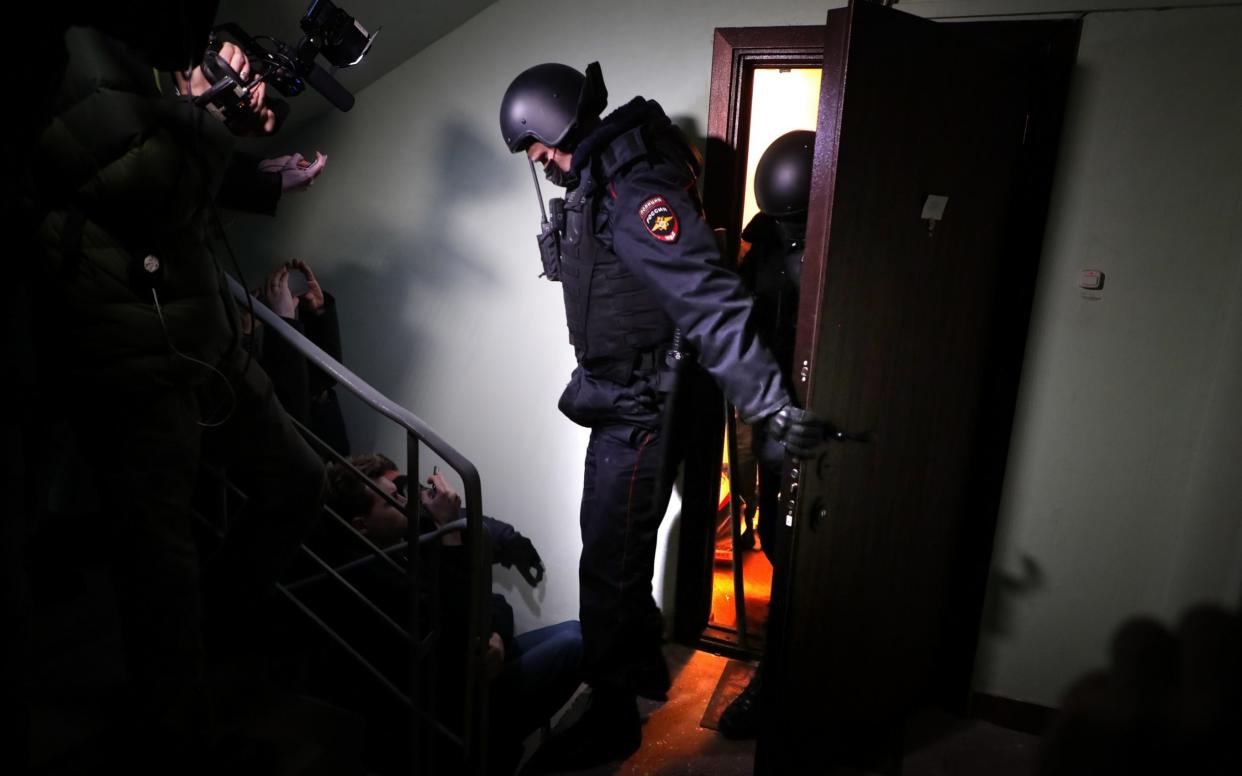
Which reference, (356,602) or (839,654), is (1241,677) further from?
(356,602)

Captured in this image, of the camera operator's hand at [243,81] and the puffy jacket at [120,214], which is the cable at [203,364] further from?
the camera operator's hand at [243,81]

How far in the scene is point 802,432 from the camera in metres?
1.43

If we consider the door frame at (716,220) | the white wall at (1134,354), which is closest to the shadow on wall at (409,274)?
the door frame at (716,220)

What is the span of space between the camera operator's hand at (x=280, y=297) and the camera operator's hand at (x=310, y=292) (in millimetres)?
68

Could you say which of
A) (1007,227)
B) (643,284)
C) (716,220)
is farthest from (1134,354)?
(643,284)

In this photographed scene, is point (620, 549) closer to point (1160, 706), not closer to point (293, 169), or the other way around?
point (293, 169)

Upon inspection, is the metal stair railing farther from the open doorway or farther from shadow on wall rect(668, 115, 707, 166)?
shadow on wall rect(668, 115, 707, 166)

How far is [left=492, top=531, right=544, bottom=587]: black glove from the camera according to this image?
232cm

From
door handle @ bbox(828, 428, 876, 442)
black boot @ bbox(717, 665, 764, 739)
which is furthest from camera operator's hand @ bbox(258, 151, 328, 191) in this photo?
black boot @ bbox(717, 665, 764, 739)

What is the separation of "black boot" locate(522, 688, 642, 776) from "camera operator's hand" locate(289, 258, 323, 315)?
145cm

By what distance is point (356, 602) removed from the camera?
61.4 inches

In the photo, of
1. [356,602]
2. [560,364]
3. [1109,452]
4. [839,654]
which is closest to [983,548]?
[1109,452]

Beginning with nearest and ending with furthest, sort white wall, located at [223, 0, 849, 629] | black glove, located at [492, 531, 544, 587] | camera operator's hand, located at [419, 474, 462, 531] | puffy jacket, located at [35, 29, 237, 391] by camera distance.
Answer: puffy jacket, located at [35, 29, 237, 391]
camera operator's hand, located at [419, 474, 462, 531]
white wall, located at [223, 0, 849, 629]
black glove, located at [492, 531, 544, 587]

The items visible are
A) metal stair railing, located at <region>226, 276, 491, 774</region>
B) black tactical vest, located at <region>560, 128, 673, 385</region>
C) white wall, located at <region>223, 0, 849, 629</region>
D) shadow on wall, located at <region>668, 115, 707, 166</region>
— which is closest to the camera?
metal stair railing, located at <region>226, 276, 491, 774</region>
